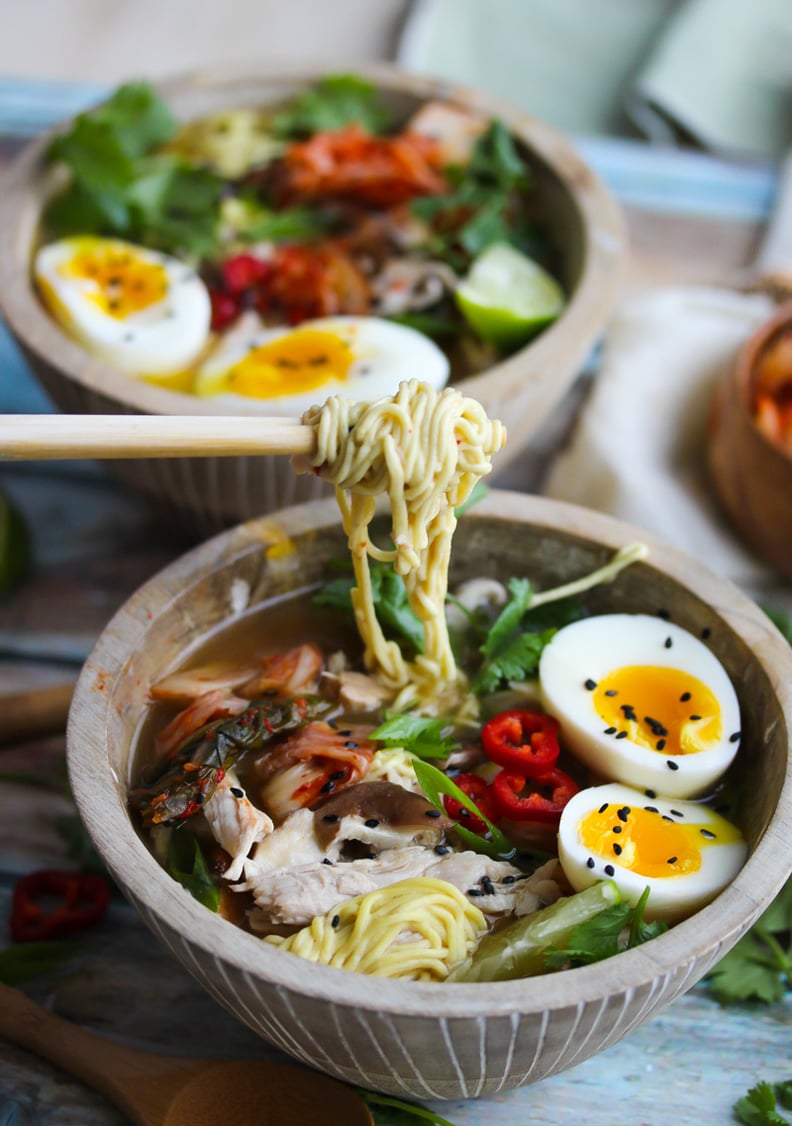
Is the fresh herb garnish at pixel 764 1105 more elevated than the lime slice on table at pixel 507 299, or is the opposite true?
the lime slice on table at pixel 507 299

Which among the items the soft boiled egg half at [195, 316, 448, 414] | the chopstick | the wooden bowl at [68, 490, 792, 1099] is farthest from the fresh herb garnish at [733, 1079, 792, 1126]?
the soft boiled egg half at [195, 316, 448, 414]

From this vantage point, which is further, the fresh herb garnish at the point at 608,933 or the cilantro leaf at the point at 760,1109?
the cilantro leaf at the point at 760,1109

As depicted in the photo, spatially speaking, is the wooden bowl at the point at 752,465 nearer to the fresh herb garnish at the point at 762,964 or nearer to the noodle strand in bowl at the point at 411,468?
the fresh herb garnish at the point at 762,964

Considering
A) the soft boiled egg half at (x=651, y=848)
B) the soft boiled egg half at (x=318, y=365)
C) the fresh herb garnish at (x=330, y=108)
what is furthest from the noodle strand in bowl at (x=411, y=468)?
the fresh herb garnish at (x=330, y=108)

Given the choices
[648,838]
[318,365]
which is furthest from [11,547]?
[648,838]

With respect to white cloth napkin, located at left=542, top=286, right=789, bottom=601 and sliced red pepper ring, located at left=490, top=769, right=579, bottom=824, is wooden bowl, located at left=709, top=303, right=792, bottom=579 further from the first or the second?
sliced red pepper ring, located at left=490, top=769, right=579, bottom=824

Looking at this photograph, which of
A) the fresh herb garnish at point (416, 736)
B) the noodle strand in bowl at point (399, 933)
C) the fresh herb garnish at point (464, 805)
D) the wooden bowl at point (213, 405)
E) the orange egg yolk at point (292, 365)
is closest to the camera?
the noodle strand in bowl at point (399, 933)

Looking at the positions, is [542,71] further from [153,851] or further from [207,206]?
[153,851]
